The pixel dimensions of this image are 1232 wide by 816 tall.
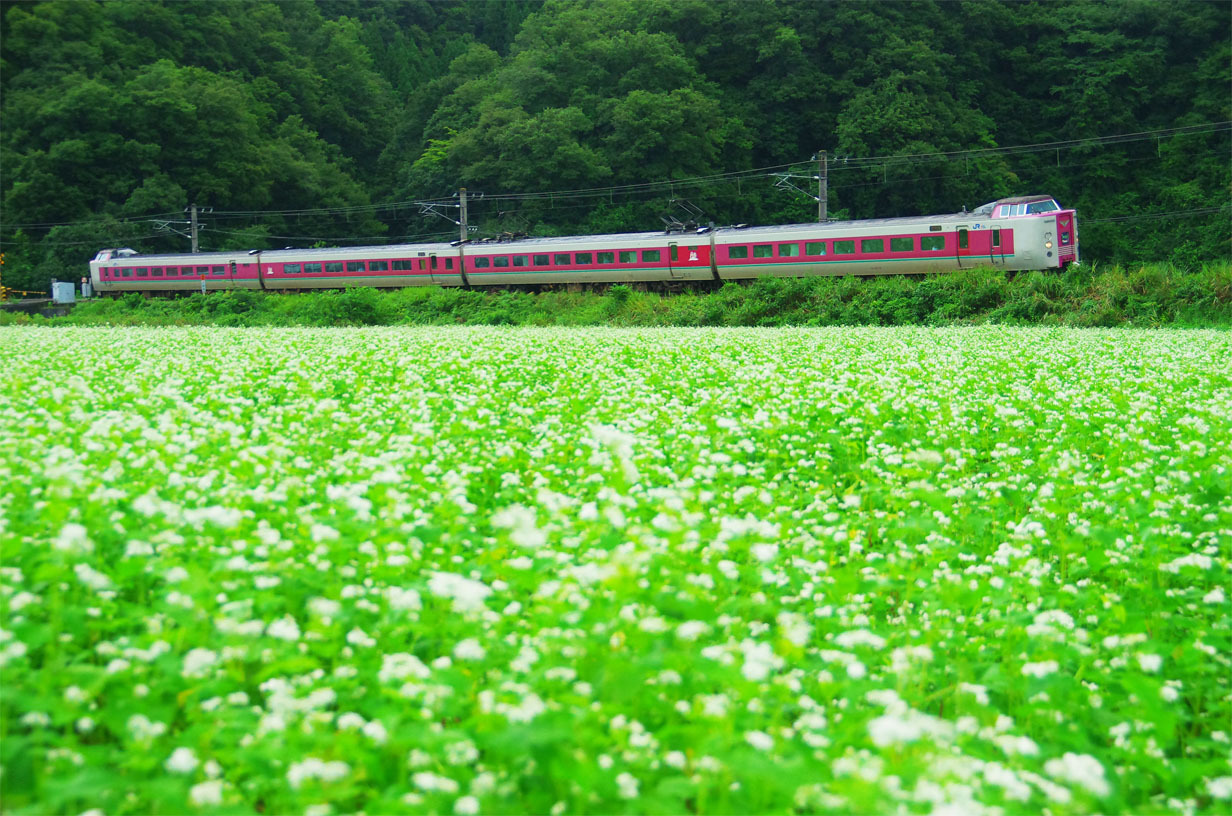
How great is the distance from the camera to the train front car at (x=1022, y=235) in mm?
30922

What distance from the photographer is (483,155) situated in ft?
209

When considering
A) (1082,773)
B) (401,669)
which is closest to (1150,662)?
(1082,773)

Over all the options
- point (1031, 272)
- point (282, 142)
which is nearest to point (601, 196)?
point (282, 142)

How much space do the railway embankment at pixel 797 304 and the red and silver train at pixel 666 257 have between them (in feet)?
3.02

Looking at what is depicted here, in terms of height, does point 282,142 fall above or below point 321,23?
below

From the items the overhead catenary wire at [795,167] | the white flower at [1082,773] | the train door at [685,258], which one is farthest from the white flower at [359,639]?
the overhead catenary wire at [795,167]

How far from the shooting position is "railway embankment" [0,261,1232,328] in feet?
88.7

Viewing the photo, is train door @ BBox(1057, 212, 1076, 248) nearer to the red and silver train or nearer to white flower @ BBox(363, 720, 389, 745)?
the red and silver train

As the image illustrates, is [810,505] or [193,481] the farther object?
[810,505]

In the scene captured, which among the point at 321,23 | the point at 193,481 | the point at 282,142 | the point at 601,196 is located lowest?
the point at 193,481

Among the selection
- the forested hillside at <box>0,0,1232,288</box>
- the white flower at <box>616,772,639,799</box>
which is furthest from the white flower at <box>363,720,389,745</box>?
the forested hillside at <box>0,0,1232,288</box>

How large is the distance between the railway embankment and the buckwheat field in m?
20.9

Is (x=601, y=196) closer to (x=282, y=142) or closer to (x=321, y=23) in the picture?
(x=282, y=142)

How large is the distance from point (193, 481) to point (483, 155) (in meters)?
61.0
